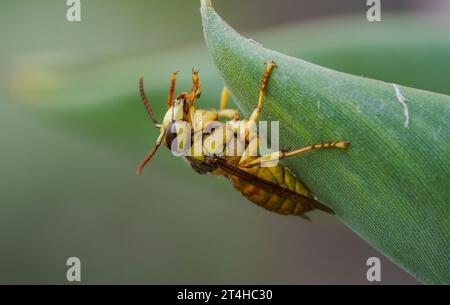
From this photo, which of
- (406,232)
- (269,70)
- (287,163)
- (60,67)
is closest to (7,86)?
(60,67)

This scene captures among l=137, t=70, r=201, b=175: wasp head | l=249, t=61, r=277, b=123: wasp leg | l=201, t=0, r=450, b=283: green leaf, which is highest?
l=137, t=70, r=201, b=175: wasp head

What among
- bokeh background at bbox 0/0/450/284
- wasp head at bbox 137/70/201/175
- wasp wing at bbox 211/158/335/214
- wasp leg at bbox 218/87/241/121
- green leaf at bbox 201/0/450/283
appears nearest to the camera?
green leaf at bbox 201/0/450/283

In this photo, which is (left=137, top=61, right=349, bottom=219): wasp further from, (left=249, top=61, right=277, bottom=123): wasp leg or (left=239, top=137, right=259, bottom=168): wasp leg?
(left=249, top=61, right=277, bottom=123): wasp leg

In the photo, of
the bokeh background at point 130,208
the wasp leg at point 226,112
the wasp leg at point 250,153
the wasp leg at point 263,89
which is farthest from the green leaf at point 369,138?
the bokeh background at point 130,208

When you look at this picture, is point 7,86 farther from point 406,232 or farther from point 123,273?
point 406,232

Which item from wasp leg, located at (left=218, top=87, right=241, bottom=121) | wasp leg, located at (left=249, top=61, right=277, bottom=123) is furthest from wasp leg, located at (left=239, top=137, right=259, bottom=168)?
wasp leg, located at (left=249, top=61, right=277, bottom=123)

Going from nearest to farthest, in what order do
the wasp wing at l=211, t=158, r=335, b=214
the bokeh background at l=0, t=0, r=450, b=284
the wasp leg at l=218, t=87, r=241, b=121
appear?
1. the wasp wing at l=211, t=158, r=335, b=214
2. the wasp leg at l=218, t=87, r=241, b=121
3. the bokeh background at l=0, t=0, r=450, b=284

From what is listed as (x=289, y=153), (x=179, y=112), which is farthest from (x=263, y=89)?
(x=179, y=112)

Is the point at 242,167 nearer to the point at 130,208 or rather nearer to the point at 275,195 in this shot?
the point at 275,195
